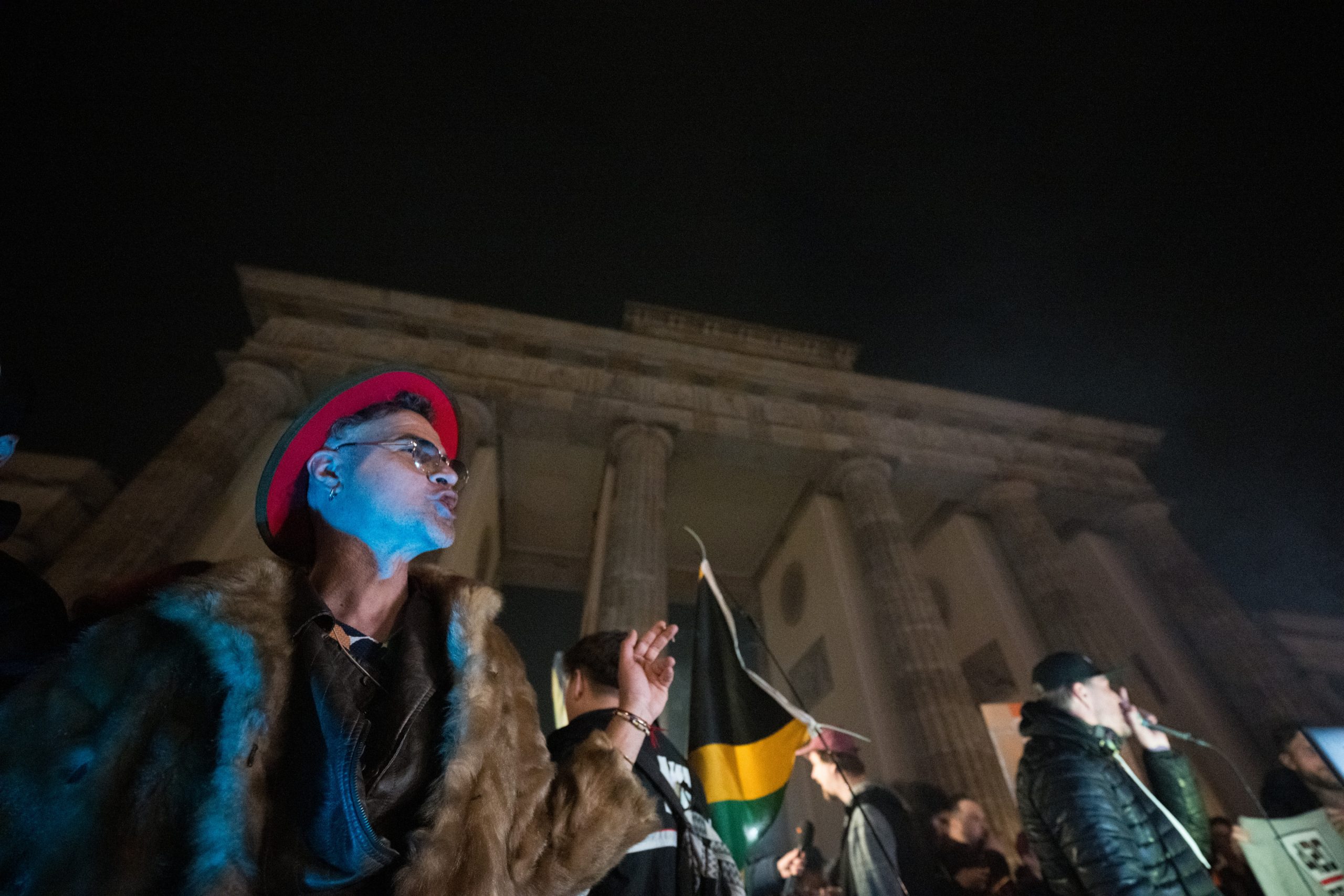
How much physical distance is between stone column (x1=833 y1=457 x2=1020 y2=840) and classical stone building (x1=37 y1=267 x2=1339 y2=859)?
0.04m

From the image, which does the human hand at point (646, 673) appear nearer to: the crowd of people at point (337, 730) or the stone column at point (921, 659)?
the crowd of people at point (337, 730)

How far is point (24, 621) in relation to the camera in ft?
4.42

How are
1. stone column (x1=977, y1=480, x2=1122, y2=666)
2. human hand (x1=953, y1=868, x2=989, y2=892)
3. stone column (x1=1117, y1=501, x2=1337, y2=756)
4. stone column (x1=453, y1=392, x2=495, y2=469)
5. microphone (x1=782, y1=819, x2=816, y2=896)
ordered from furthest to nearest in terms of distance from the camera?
1. stone column (x1=453, y1=392, x2=495, y2=469)
2. stone column (x1=977, y1=480, x2=1122, y2=666)
3. stone column (x1=1117, y1=501, x2=1337, y2=756)
4. microphone (x1=782, y1=819, x2=816, y2=896)
5. human hand (x1=953, y1=868, x2=989, y2=892)

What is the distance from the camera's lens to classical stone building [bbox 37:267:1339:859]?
852cm

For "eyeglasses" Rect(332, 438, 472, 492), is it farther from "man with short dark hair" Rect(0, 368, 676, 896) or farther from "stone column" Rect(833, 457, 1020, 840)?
"stone column" Rect(833, 457, 1020, 840)

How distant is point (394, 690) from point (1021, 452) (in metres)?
15.3

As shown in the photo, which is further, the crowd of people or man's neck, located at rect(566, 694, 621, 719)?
man's neck, located at rect(566, 694, 621, 719)

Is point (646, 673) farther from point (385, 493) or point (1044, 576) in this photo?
point (1044, 576)

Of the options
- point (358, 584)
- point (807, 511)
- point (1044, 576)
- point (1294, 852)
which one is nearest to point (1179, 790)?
point (1294, 852)

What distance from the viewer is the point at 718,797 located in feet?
11.4

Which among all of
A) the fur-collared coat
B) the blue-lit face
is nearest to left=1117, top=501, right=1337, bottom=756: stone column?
the fur-collared coat

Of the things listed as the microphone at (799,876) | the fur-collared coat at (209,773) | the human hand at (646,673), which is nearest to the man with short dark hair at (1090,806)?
the human hand at (646,673)

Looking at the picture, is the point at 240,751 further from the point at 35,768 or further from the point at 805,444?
the point at 805,444

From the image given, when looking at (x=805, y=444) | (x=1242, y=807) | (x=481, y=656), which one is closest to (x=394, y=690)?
(x=481, y=656)
